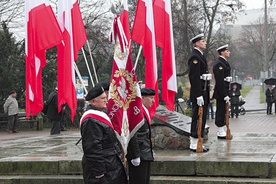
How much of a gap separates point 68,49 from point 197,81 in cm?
247

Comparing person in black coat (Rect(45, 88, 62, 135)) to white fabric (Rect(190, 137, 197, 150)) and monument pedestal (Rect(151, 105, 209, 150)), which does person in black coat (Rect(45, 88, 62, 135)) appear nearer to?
monument pedestal (Rect(151, 105, 209, 150))

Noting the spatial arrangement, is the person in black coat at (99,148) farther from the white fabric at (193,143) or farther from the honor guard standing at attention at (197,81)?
the white fabric at (193,143)

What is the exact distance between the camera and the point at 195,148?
31.5 feet

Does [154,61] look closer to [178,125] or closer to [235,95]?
[178,125]

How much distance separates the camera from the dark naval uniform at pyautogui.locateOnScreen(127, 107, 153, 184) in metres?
6.55

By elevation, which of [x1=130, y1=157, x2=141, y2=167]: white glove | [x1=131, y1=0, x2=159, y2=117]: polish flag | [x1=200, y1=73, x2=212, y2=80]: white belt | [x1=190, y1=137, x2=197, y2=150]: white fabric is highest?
[x1=131, y1=0, x2=159, y2=117]: polish flag

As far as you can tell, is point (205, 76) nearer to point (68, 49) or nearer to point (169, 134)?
point (169, 134)

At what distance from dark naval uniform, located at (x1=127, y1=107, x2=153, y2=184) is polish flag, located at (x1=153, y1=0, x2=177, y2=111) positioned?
98.0 inches

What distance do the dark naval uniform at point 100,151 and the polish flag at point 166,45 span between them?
141 inches

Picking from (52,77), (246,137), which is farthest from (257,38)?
(246,137)

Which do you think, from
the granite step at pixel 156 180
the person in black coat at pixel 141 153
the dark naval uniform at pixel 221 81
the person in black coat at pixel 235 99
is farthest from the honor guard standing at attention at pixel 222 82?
the person in black coat at pixel 235 99

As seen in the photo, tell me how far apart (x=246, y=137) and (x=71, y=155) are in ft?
15.1

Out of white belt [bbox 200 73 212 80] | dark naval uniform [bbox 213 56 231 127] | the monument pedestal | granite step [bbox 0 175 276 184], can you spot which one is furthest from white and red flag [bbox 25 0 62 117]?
dark naval uniform [bbox 213 56 231 127]

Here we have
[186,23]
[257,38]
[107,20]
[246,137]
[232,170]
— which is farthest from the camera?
[257,38]
